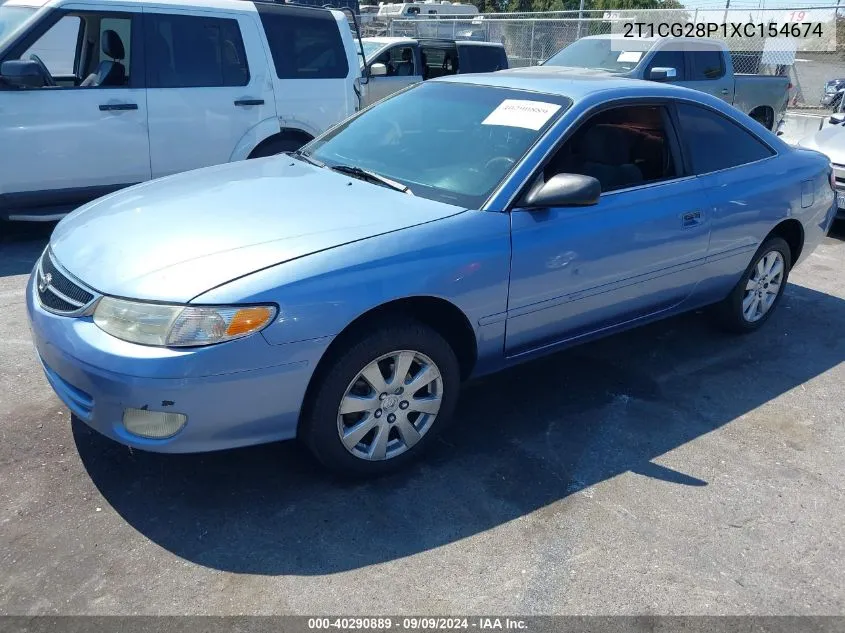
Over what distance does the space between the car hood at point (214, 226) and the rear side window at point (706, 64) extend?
341 inches

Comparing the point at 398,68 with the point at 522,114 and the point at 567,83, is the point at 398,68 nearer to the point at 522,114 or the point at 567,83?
the point at 567,83

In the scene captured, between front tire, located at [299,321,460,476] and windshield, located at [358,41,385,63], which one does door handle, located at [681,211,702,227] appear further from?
windshield, located at [358,41,385,63]

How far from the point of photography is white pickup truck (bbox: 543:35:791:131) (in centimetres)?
1004

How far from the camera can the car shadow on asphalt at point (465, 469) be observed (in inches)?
111

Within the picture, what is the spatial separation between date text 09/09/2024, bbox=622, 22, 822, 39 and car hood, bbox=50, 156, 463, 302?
1343cm

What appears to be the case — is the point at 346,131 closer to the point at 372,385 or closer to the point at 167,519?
the point at 372,385

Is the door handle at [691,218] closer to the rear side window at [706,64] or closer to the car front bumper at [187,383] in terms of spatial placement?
the car front bumper at [187,383]

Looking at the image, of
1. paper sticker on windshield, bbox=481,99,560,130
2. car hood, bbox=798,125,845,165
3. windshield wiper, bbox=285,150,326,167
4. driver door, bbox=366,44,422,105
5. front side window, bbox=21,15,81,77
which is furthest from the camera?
driver door, bbox=366,44,422,105

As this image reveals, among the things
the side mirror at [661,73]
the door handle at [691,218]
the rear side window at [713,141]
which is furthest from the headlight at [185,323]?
the side mirror at [661,73]

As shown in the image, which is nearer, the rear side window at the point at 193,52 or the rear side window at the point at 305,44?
the rear side window at the point at 193,52

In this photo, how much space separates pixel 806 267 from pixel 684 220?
3336mm

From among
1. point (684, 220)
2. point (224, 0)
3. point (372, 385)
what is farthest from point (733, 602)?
point (224, 0)

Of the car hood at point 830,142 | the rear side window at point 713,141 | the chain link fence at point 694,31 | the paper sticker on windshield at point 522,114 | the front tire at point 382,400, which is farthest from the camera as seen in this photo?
the chain link fence at point 694,31

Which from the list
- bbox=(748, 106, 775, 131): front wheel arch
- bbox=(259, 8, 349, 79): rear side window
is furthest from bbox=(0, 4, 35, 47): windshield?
bbox=(748, 106, 775, 131): front wheel arch
